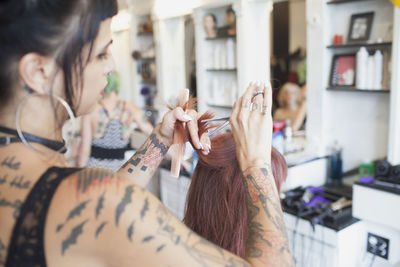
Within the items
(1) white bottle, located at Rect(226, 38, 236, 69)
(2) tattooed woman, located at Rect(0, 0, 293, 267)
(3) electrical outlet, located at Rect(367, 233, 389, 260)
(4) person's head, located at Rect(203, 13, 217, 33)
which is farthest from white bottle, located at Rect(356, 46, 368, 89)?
(2) tattooed woman, located at Rect(0, 0, 293, 267)

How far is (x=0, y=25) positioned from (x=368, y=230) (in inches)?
87.9

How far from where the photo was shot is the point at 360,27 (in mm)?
2602

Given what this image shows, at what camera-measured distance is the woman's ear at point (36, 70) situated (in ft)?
2.09

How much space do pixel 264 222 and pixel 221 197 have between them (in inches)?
21.1

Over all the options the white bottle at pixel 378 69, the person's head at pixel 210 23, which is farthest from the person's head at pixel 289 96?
the white bottle at pixel 378 69

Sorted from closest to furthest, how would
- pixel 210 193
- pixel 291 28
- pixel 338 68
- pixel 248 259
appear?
pixel 248 259, pixel 210 193, pixel 338 68, pixel 291 28

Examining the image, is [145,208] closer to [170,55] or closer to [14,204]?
[14,204]

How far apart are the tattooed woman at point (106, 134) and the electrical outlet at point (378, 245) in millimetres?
1923

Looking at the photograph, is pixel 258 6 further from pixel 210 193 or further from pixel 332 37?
pixel 210 193

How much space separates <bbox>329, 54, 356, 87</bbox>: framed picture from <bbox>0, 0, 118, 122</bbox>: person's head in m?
2.29

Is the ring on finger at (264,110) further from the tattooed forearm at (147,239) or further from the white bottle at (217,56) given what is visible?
the white bottle at (217,56)

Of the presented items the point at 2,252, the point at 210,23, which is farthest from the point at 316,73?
the point at 2,252

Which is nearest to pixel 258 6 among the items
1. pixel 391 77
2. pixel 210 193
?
pixel 391 77

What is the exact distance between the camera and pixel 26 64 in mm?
637
